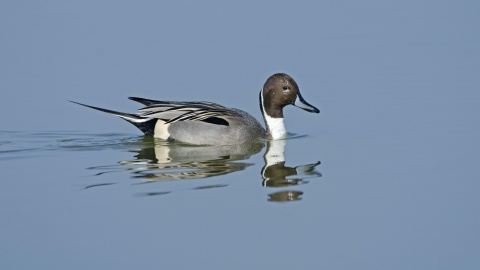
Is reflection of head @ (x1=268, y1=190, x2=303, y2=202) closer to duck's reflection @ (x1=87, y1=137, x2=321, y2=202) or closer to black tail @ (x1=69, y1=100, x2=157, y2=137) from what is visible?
duck's reflection @ (x1=87, y1=137, x2=321, y2=202)

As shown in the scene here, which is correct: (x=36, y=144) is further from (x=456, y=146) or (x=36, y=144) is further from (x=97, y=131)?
Result: (x=456, y=146)

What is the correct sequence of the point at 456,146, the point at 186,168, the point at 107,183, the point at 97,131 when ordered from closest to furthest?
the point at 107,183
the point at 186,168
the point at 456,146
the point at 97,131

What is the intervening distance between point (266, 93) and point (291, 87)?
389mm

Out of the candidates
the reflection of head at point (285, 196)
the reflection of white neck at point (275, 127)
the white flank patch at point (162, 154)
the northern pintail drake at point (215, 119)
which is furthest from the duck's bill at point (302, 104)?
the reflection of head at point (285, 196)

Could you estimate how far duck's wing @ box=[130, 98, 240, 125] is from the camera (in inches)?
418

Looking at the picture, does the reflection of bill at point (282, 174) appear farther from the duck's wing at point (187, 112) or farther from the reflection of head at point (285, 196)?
the duck's wing at point (187, 112)

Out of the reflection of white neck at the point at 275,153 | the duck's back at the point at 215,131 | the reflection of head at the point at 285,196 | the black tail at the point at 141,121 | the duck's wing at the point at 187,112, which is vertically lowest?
the reflection of head at the point at 285,196

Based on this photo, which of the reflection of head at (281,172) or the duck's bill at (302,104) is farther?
the duck's bill at (302,104)

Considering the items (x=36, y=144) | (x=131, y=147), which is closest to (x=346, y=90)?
(x=131, y=147)

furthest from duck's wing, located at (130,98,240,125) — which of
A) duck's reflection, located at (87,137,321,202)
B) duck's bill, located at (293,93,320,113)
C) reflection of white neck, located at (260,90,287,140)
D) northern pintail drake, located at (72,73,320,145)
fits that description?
duck's bill, located at (293,93,320,113)

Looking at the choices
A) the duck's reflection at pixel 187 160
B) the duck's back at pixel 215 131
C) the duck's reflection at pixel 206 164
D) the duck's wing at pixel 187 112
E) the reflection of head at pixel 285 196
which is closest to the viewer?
the reflection of head at pixel 285 196

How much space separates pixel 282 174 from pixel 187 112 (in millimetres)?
2579

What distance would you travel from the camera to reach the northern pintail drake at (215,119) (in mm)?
10508

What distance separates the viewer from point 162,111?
10.8 m
